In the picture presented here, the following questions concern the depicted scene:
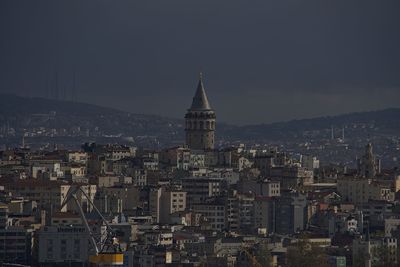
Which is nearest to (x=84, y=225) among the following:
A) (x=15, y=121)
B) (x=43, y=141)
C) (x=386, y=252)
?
(x=386, y=252)

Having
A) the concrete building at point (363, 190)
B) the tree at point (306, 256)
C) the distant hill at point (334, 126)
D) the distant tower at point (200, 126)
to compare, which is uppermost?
the distant hill at point (334, 126)

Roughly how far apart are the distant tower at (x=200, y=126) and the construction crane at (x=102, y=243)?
1001 inches

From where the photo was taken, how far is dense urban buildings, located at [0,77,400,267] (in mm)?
77875

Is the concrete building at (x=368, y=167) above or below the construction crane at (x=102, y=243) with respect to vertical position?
above

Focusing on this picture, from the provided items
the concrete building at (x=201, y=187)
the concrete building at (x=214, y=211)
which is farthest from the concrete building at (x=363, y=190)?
the concrete building at (x=214, y=211)

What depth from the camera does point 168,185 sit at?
96.8 meters

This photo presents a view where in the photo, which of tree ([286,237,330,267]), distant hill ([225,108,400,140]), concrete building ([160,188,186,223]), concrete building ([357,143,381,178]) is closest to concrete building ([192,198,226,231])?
concrete building ([160,188,186,223])

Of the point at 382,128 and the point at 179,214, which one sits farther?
the point at 382,128

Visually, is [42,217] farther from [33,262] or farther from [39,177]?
[39,177]

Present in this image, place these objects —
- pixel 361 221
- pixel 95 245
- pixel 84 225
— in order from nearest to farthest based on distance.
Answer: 1. pixel 95 245
2. pixel 84 225
3. pixel 361 221

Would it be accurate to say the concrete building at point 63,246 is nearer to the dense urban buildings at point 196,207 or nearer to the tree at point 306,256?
the dense urban buildings at point 196,207

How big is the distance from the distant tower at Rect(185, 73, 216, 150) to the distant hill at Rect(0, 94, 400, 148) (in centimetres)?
4197

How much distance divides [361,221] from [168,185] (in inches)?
395

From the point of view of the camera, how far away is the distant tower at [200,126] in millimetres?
116375
